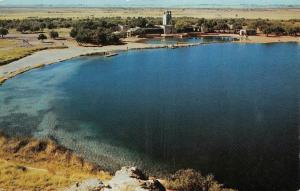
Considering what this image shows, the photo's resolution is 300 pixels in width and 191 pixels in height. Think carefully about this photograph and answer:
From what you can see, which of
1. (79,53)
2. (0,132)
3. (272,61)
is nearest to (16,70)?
(79,53)

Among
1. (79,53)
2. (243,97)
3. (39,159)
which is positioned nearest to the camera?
(39,159)

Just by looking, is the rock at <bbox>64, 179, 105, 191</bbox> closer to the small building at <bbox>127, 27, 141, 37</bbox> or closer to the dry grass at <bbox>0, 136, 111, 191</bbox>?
the dry grass at <bbox>0, 136, 111, 191</bbox>

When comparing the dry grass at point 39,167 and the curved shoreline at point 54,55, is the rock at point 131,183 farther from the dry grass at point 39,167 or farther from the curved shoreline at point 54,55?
the curved shoreline at point 54,55

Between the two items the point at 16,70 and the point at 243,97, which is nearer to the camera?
the point at 243,97

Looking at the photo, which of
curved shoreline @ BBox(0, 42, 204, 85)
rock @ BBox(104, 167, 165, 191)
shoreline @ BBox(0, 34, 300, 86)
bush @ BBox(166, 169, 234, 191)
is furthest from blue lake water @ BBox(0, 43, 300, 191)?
rock @ BBox(104, 167, 165, 191)

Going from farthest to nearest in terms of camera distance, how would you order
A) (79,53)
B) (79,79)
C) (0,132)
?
(79,53), (79,79), (0,132)

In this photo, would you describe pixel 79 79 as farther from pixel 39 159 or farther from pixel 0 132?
pixel 39 159

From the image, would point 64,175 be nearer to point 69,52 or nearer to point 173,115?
point 173,115
